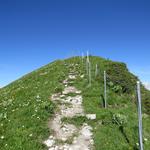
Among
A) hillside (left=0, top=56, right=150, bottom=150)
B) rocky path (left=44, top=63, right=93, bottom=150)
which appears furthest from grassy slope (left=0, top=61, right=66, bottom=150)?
rocky path (left=44, top=63, right=93, bottom=150)

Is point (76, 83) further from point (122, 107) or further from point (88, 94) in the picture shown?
point (122, 107)

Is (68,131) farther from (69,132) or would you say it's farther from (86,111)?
(86,111)

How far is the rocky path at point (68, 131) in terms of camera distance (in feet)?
63.6

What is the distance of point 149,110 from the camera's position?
96.6ft

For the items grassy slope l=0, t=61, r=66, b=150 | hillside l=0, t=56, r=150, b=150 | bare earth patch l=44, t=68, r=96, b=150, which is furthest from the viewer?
hillside l=0, t=56, r=150, b=150

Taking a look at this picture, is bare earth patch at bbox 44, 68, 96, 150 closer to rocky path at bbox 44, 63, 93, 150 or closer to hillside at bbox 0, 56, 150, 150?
rocky path at bbox 44, 63, 93, 150

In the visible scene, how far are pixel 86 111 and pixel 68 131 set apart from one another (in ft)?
13.3

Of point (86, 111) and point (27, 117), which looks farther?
point (86, 111)

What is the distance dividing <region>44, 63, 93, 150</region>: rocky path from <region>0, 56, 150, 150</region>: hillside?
16.9 inches

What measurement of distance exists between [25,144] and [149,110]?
46.9ft

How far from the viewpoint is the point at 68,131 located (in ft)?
69.7

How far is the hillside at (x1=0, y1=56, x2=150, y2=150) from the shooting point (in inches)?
787

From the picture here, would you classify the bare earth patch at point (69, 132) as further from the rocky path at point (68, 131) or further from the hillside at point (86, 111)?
the hillside at point (86, 111)

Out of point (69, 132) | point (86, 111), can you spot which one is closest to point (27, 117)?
point (69, 132)
